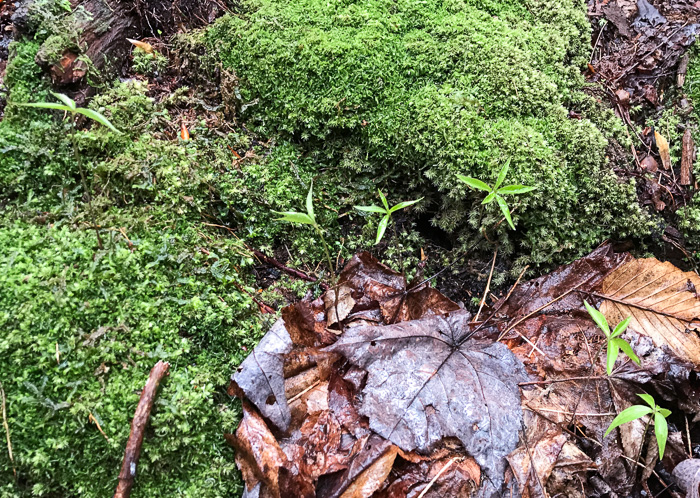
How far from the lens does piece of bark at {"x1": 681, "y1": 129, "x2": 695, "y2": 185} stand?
2758mm

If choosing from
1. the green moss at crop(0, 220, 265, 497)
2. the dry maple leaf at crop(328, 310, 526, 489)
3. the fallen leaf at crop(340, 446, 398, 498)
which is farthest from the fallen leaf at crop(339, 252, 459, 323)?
the fallen leaf at crop(340, 446, 398, 498)

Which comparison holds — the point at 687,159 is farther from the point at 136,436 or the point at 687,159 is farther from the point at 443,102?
the point at 136,436

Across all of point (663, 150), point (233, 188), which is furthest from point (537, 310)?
point (233, 188)

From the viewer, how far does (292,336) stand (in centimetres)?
221

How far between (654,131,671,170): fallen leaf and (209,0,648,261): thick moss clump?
44 centimetres

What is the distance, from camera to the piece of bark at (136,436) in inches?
71.4

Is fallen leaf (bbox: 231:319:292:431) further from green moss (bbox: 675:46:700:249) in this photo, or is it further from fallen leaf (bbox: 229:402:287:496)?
green moss (bbox: 675:46:700:249)

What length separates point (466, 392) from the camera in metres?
2.07

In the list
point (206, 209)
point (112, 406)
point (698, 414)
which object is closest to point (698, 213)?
point (698, 414)

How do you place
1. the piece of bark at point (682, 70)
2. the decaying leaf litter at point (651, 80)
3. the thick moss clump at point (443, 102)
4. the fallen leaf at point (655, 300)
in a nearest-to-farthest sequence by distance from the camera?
the fallen leaf at point (655, 300) < the thick moss clump at point (443, 102) < the decaying leaf litter at point (651, 80) < the piece of bark at point (682, 70)

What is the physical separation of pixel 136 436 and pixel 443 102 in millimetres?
2473

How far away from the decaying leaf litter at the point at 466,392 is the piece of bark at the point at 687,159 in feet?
2.30

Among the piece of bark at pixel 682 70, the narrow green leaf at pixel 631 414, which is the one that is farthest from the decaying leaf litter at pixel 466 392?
the piece of bark at pixel 682 70

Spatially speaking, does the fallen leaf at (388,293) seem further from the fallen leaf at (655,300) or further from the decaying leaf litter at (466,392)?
the fallen leaf at (655,300)
